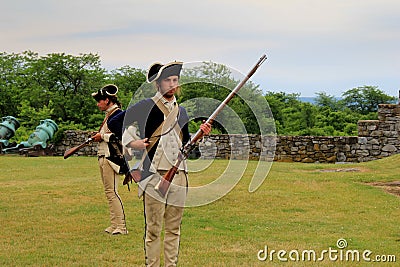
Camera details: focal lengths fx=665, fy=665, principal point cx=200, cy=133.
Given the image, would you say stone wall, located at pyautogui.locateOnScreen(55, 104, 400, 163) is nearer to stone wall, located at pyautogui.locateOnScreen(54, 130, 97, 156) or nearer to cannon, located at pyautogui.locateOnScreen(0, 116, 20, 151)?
stone wall, located at pyautogui.locateOnScreen(54, 130, 97, 156)

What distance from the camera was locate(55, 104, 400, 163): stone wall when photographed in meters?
21.6

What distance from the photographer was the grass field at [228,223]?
Result: 761cm

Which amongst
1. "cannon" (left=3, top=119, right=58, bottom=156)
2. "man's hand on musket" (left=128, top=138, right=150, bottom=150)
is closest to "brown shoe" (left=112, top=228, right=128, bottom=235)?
"man's hand on musket" (left=128, top=138, right=150, bottom=150)

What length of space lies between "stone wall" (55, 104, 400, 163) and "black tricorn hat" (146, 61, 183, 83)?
48.7 ft

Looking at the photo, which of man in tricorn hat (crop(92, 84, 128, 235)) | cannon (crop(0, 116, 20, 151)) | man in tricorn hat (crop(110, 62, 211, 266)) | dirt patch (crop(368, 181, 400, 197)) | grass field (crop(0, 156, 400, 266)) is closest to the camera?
man in tricorn hat (crop(110, 62, 211, 266))

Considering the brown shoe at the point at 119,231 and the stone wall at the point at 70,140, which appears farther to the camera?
the stone wall at the point at 70,140

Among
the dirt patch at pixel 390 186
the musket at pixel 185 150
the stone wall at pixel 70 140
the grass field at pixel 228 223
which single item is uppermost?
the musket at pixel 185 150

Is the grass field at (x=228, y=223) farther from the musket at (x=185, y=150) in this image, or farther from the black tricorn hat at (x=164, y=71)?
the black tricorn hat at (x=164, y=71)

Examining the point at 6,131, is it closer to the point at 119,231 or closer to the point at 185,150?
the point at 119,231

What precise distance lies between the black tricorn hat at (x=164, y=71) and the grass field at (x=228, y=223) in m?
2.23

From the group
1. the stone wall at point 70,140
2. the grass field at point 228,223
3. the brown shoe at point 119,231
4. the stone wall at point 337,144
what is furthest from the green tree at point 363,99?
the brown shoe at point 119,231

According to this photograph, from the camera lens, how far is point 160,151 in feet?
20.1

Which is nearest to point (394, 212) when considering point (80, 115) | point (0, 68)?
point (80, 115)

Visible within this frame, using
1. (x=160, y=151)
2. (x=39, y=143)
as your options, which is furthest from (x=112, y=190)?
(x=39, y=143)
